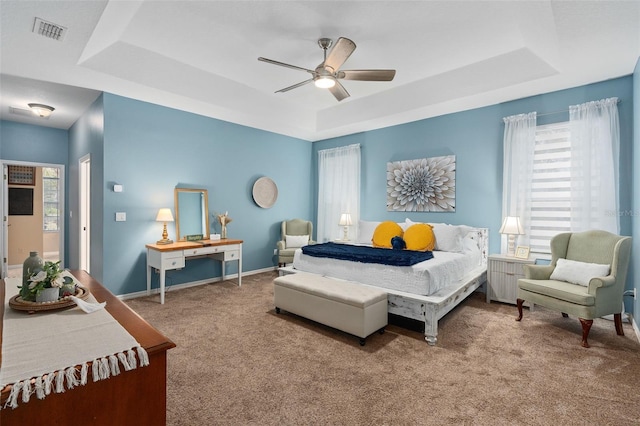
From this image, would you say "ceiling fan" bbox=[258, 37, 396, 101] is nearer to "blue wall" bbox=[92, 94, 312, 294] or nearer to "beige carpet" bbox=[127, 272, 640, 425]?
"blue wall" bbox=[92, 94, 312, 294]

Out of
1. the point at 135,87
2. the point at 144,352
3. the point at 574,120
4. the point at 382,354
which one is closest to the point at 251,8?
the point at 135,87

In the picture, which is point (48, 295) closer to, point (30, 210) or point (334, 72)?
point (334, 72)

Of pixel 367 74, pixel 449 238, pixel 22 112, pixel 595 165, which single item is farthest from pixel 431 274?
pixel 22 112

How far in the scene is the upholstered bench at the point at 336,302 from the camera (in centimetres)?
274

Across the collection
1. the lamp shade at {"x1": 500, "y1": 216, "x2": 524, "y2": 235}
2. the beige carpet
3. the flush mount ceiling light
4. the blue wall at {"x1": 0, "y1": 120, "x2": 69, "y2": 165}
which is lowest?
the beige carpet

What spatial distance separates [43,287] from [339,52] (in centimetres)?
263

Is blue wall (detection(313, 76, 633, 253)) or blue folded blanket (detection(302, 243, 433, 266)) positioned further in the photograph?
blue wall (detection(313, 76, 633, 253))

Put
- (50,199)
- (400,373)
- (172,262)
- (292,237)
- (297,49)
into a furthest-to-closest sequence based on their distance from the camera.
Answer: (50,199) → (292,237) → (172,262) → (297,49) → (400,373)

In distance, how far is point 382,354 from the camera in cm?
259

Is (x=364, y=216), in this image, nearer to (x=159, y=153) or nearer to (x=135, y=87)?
(x=159, y=153)

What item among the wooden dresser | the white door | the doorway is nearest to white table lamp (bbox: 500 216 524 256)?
the wooden dresser

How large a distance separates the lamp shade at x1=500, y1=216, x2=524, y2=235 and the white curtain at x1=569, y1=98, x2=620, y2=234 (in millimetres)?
552

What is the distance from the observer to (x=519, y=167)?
A: 4020 mm

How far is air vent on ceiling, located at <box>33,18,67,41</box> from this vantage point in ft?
8.27
